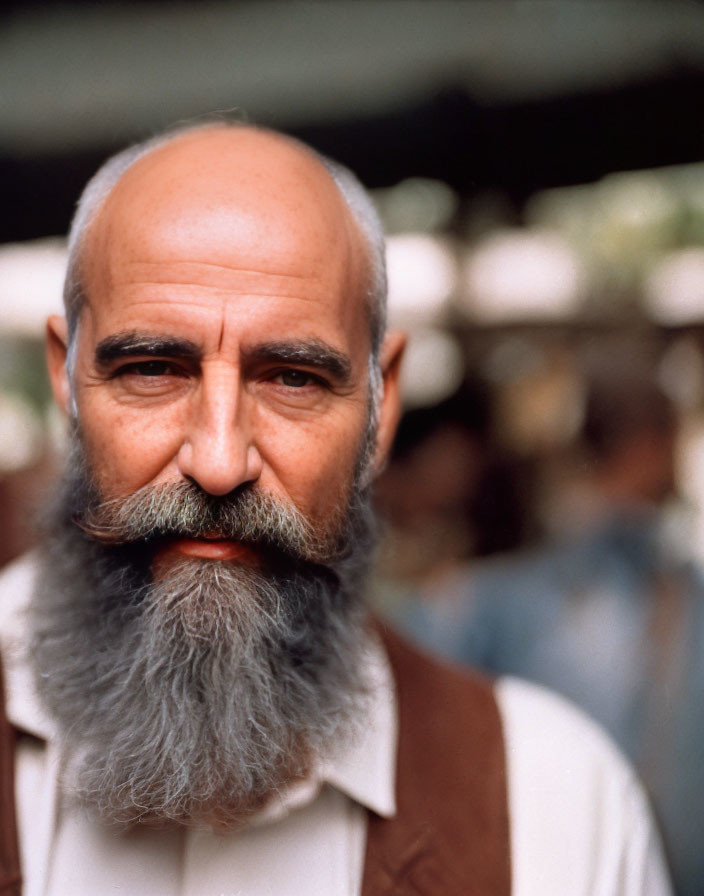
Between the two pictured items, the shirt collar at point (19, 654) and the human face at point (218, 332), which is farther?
the shirt collar at point (19, 654)

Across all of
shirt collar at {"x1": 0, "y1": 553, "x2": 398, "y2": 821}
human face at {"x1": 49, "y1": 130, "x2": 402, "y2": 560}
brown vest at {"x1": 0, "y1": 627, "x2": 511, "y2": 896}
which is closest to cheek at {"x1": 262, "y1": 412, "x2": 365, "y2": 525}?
human face at {"x1": 49, "y1": 130, "x2": 402, "y2": 560}

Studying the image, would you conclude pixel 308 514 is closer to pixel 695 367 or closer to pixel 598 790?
pixel 598 790

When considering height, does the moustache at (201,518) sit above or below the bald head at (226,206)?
below

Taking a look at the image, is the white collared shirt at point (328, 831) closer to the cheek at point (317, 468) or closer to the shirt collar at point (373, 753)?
the shirt collar at point (373, 753)

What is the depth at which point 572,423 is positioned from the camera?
299cm

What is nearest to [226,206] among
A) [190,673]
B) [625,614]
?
[190,673]

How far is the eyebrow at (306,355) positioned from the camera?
1.15 meters

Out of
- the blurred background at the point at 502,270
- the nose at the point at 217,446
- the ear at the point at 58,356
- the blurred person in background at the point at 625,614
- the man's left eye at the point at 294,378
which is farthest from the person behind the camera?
the blurred background at the point at 502,270

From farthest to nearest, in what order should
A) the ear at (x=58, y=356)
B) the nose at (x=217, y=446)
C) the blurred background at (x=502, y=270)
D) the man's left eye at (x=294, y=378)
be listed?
the blurred background at (x=502, y=270) → the ear at (x=58, y=356) → the man's left eye at (x=294, y=378) → the nose at (x=217, y=446)

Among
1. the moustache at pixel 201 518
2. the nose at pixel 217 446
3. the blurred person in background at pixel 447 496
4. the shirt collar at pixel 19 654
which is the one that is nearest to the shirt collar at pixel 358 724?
the shirt collar at pixel 19 654

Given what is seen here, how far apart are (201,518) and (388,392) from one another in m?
0.42

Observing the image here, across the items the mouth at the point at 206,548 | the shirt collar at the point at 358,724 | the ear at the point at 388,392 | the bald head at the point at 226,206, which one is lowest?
the shirt collar at the point at 358,724

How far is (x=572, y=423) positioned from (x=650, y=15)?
4.20 feet

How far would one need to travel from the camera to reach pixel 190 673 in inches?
46.6
